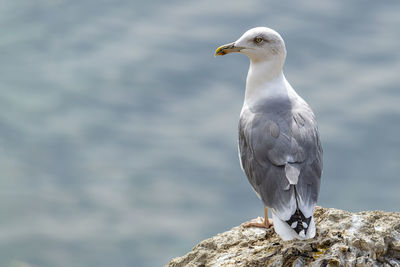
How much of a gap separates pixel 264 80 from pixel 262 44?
0.97 ft

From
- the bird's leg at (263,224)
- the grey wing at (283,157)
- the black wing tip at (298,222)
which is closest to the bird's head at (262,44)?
the grey wing at (283,157)

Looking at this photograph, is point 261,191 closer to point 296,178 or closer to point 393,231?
point 296,178

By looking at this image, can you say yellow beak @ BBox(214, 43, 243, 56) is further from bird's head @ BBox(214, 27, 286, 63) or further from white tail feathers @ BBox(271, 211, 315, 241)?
white tail feathers @ BBox(271, 211, 315, 241)

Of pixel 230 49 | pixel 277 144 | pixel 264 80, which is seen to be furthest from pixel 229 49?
pixel 277 144

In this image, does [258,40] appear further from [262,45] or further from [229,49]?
[229,49]

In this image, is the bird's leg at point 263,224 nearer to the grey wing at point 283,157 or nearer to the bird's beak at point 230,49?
the grey wing at point 283,157

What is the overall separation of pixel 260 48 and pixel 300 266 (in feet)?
6.79

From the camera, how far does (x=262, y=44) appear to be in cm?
544

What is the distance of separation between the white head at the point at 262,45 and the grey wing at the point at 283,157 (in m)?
0.57

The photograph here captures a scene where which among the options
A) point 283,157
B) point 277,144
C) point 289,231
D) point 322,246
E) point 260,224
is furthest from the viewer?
point 260,224

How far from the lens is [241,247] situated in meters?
4.65

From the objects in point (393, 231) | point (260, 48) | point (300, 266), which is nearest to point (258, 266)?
point (300, 266)

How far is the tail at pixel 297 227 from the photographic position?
13.6ft

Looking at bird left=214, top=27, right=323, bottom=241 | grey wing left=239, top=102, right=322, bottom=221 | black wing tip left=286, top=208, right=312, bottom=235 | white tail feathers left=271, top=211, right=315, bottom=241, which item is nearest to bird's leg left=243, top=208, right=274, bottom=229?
bird left=214, top=27, right=323, bottom=241
